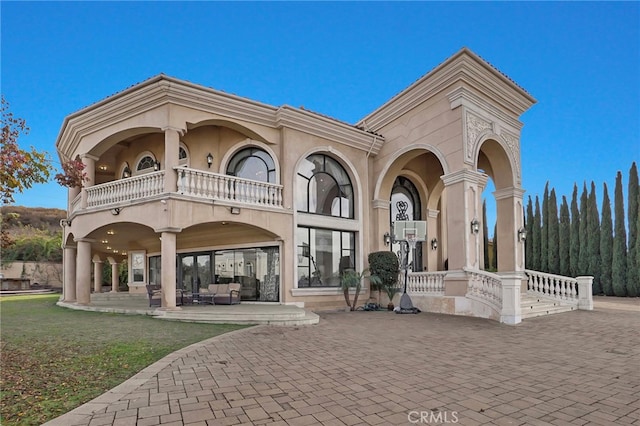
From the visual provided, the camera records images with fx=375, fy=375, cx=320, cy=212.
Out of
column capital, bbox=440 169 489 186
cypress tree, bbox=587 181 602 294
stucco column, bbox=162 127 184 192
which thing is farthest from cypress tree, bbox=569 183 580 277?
stucco column, bbox=162 127 184 192

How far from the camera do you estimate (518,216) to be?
1459cm

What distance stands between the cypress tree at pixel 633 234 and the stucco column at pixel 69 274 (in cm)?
2612

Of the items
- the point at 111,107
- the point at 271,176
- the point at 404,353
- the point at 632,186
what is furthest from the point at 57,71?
the point at 632,186

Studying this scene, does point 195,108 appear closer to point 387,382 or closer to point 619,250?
point 387,382

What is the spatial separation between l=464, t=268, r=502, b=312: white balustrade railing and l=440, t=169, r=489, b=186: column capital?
2981mm

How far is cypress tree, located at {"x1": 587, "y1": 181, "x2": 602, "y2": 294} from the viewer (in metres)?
20.3

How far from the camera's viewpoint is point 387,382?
4664mm

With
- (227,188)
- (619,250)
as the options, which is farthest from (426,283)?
(619,250)

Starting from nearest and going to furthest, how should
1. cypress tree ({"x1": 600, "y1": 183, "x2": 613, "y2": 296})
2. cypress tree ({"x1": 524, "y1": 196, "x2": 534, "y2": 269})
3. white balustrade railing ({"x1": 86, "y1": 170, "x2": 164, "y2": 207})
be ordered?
white balustrade railing ({"x1": 86, "y1": 170, "x2": 164, "y2": 207}) → cypress tree ({"x1": 600, "y1": 183, "x2": 613, "y2": 296}) → cypress tree ({"x1": 524, "y1": 196, "x2": 534, "y2": 269})

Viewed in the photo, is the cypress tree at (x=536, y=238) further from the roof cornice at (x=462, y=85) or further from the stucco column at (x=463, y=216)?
the stucco column at (x=463, y=216)

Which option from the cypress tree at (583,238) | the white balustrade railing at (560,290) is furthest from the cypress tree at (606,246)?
the white balustrade railing at (560,290)

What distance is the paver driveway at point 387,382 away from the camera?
357 centimetres

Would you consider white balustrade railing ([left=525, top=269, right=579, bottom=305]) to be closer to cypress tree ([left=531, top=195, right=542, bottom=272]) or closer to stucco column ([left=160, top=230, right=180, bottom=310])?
cypress tree ([left=531, top=195, right=542, bottom=272])

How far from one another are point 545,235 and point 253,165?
61.2 feet
